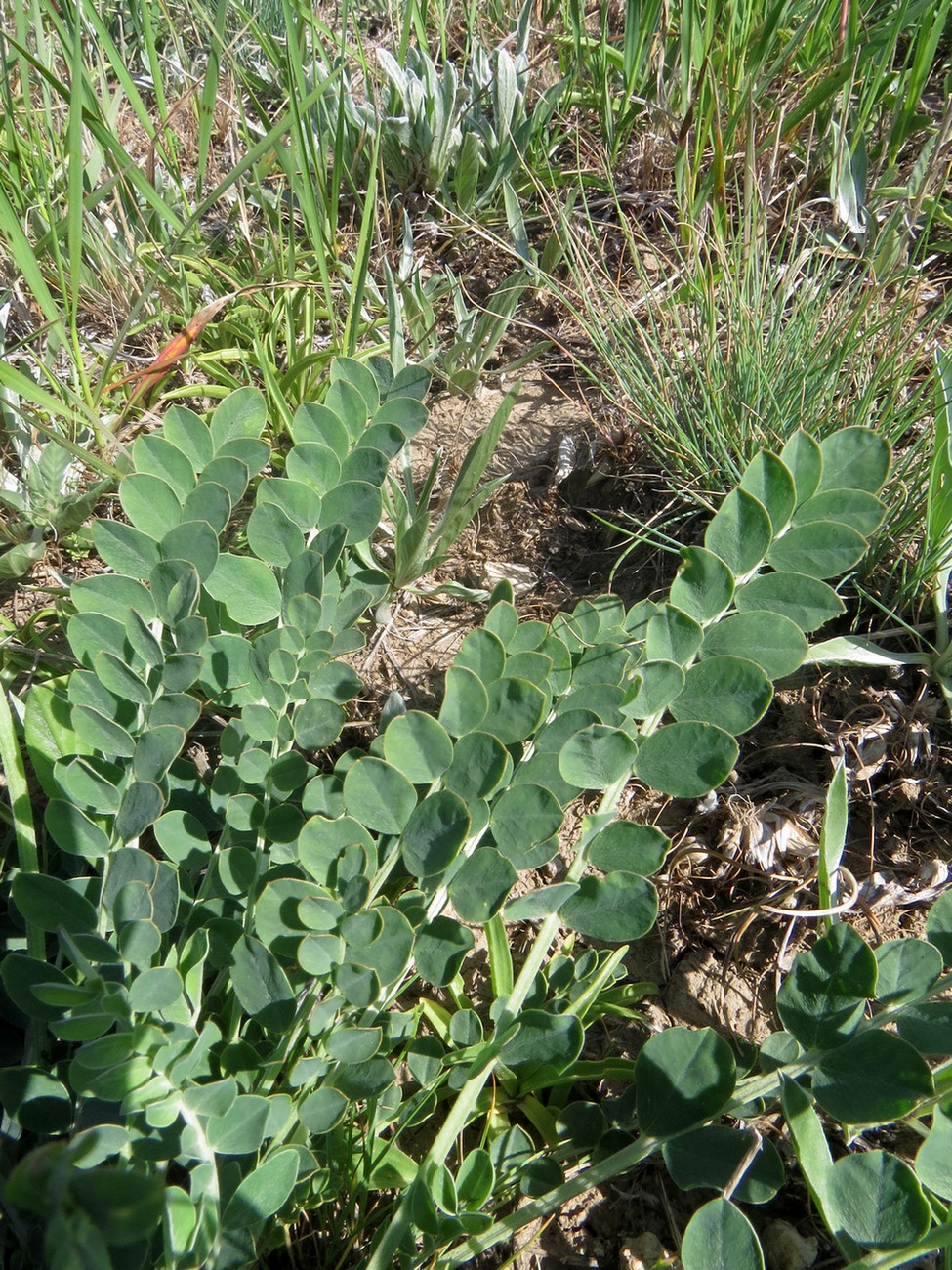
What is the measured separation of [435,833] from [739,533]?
0.45 m

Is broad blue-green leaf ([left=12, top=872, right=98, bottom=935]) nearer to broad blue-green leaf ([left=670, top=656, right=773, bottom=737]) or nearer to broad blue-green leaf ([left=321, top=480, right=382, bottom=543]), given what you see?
broad blue-green leaf ([left=321, top=480, right=382, bottom=543])

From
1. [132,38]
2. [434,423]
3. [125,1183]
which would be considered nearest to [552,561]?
[434,423]

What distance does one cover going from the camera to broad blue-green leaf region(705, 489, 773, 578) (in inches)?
38.2

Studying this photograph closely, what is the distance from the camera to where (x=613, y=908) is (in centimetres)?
86

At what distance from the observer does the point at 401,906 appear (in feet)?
2.89

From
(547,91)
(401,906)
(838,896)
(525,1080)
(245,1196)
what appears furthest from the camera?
(547,91)

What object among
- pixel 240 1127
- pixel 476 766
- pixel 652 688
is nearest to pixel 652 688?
pixel 652 688

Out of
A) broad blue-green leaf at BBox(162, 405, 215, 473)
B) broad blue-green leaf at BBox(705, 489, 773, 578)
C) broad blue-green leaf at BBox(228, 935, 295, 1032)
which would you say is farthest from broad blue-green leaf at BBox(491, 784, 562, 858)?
broad blue-green leaf at BBox(162, 405, 215, 473)

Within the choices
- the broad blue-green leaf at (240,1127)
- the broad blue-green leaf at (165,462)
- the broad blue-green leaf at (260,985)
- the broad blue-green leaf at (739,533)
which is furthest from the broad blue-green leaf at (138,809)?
the broad blue-green leaf at (739,533)

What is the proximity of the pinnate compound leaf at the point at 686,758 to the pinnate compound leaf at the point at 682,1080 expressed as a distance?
214 millimetres

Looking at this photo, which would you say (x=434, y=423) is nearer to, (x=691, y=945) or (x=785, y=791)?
(x=785, y=791)

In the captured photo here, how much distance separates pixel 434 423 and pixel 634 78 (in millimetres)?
841

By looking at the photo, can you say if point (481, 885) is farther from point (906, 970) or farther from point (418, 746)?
point (906, 970)

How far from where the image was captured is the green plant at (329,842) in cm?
78
